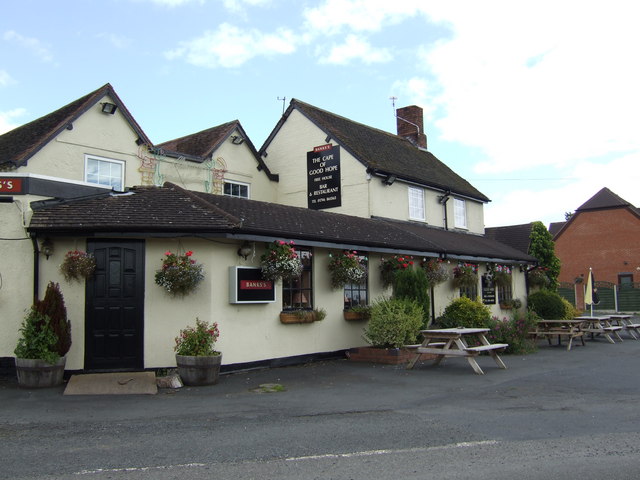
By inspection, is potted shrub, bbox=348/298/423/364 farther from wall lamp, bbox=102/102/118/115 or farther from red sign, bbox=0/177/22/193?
wall lamp, bbox=102/102/118/115

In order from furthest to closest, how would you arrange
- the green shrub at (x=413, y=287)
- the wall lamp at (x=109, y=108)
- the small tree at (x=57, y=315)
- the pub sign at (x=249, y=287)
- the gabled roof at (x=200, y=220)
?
the wall lamp at (x=109, y=108) → the green shrub at (x=413, y=287) → the pub sign at (x=249, y=287) → the gabled roof at (x=200, y=220) → the small tree at (x=57, y=315)

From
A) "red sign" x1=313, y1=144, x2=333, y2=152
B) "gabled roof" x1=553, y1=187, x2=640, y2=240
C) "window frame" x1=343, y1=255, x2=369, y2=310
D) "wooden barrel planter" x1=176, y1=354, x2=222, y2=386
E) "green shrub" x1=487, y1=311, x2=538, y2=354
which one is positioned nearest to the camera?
"wooden barrel planter" x1=176, y1=354, x2=222, y2=386

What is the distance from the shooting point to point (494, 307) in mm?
21266

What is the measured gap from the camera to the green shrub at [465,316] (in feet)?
50.8

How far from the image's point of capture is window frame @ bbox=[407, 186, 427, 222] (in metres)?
20.2

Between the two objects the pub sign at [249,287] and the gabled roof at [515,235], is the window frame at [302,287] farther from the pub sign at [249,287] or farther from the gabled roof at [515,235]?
the gabled roof at [515,235]

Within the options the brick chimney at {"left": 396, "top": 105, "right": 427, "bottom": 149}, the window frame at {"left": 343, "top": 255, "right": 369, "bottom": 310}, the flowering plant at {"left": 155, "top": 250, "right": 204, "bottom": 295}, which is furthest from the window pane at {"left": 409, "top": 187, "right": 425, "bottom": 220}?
the flowering plant at {"left": 155, "top": 250, "right": 204, "bottom": 295}

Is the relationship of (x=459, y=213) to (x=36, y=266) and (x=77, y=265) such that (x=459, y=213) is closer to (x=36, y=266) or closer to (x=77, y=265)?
(x=77, y=265)

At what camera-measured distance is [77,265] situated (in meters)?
10.4

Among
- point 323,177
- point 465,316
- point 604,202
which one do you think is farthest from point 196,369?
point 604,202

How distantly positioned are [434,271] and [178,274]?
827 cm

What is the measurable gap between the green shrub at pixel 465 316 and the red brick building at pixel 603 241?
28.4 metres

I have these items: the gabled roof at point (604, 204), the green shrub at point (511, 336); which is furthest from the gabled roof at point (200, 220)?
the gabled roof at point (604, 204)

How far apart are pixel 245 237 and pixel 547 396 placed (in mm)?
6025
